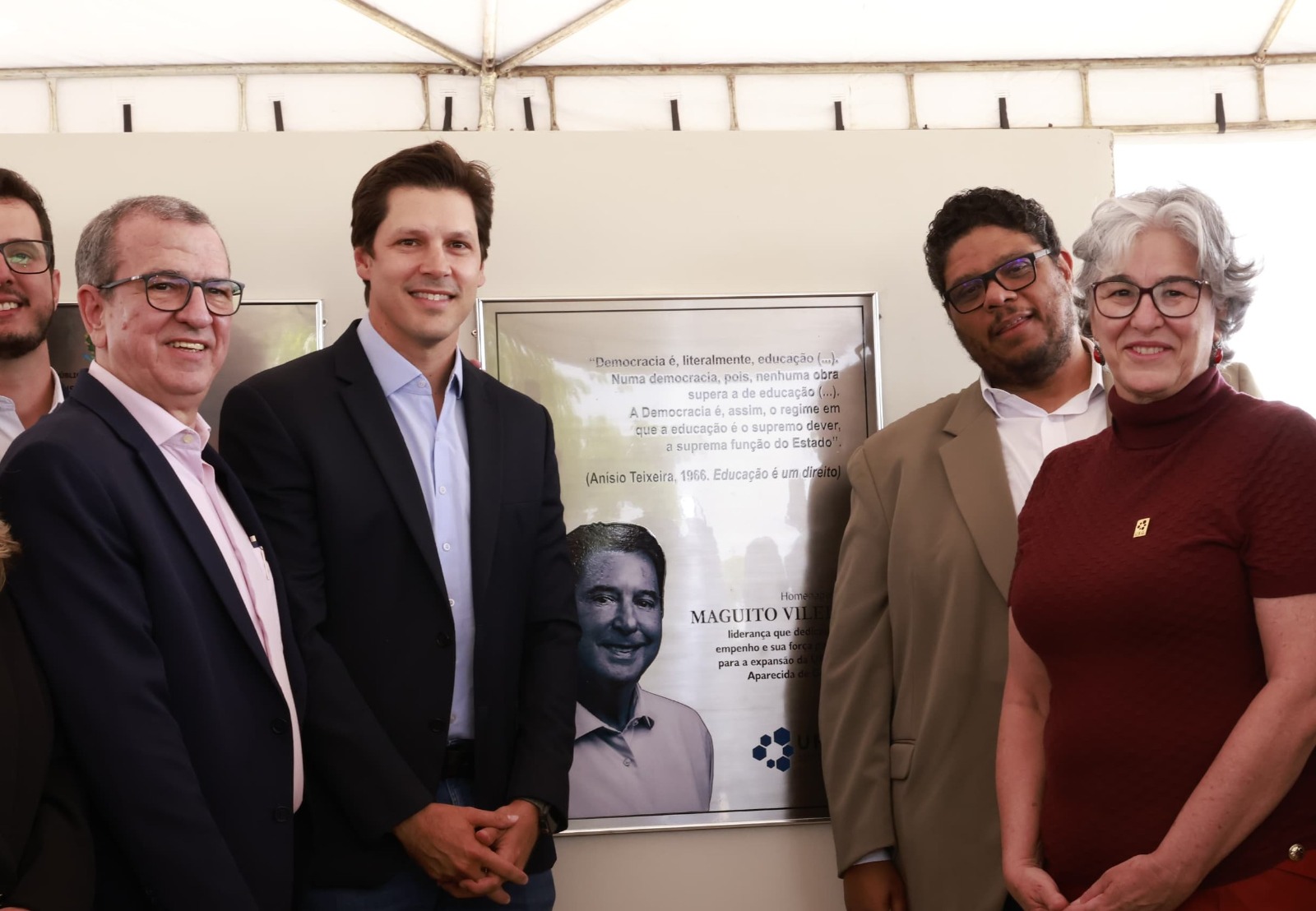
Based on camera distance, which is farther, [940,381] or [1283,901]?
[940,381]

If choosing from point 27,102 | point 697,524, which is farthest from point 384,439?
point 27,102

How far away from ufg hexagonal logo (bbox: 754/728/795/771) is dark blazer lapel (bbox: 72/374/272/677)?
1.58 metres

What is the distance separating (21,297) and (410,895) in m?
1.59

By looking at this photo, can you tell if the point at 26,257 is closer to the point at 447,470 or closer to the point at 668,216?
the point at 447,470

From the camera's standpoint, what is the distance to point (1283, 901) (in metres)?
A: 1.73

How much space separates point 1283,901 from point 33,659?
Result: 1.95m

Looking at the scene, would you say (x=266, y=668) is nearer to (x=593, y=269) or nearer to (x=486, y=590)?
(x=486, y=590)

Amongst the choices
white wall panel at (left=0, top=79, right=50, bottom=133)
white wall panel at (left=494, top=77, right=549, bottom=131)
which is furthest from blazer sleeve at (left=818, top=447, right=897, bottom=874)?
white wall panel at (left=0, top=79, right=50, bottom=133)

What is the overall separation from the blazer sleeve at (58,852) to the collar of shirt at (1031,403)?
2.12m

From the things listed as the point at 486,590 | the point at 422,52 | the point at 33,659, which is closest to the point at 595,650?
the point at 486,590

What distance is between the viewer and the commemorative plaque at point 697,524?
3.19 metres

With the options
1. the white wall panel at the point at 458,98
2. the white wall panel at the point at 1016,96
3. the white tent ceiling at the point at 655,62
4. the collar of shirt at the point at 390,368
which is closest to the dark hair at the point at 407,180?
the collar of shirt at the point at 390,368

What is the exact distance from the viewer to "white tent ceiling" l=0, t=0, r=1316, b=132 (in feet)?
22.3

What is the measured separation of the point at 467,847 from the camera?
7.55ft
